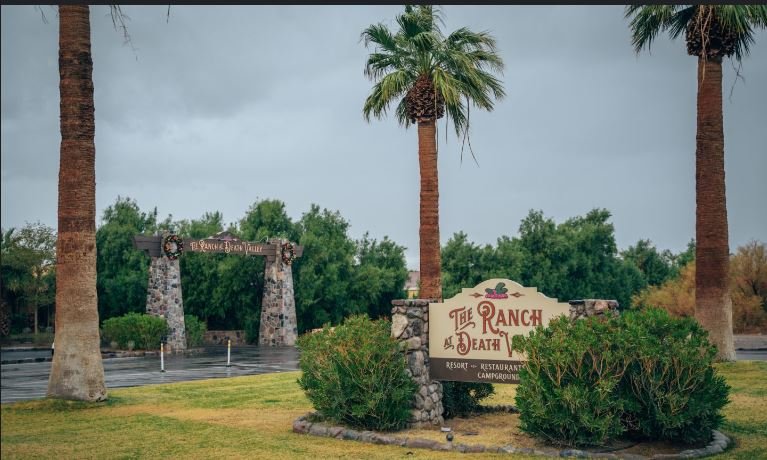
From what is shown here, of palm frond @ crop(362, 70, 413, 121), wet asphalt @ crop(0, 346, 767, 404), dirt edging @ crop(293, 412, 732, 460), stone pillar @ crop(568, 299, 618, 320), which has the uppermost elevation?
palm frond @ crop(362, 70, 413, 121)

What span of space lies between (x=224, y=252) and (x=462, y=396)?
2770cm

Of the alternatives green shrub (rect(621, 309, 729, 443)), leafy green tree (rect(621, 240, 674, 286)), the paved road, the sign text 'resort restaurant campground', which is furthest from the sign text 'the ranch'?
leafy green tree (rect(621, 240, 674, 286))

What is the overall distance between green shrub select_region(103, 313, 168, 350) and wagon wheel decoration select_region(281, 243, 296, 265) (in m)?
7.58

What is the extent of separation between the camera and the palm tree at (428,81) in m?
23.8

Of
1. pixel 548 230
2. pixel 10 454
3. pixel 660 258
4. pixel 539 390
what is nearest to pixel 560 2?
pixel 539 390

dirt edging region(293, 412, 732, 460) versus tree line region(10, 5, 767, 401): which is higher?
tree line region(10, 5, 767, 401)

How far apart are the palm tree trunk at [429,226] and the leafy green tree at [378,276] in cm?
2534

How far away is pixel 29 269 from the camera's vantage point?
48250 mm

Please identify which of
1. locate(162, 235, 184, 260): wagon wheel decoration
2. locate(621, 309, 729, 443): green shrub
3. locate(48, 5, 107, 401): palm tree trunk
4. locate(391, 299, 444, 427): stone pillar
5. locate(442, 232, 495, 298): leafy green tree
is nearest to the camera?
locate(621, 309, 729, 443): green shrub

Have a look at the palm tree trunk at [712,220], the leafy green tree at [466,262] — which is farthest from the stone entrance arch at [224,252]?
the palm tree trunk at [712,220]

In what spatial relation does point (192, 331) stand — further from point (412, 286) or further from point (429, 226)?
point (412, 286)

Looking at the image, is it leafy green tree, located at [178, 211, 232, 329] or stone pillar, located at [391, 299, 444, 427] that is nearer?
stone pillar, located at [391, 299, 444, 427]

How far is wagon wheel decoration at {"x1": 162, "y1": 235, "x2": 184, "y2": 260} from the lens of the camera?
131 feet

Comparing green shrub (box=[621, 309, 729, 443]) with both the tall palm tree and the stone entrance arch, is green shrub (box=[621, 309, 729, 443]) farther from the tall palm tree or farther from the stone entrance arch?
the stone entrance arch
